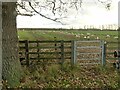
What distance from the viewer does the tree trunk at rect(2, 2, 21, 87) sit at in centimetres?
1251

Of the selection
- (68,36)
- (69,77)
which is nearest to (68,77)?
(69,77)

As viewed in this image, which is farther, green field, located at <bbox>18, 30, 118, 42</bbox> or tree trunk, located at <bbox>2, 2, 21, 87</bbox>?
green field, located at <bbox>18, 30, 118, 42</bbox>

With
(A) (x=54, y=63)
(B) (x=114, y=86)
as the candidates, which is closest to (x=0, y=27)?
(A) (x=54, y=63)

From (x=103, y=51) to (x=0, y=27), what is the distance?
5999 millimetres

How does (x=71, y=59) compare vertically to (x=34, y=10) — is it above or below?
below

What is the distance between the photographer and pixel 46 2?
14.2 meters

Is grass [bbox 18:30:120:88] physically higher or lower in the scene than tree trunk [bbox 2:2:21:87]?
lower

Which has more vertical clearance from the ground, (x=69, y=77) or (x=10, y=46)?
(x=10, y=46)

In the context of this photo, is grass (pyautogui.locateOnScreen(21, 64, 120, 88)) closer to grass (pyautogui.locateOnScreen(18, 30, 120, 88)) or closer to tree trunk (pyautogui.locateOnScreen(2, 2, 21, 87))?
grass (pyautogui.locateOnScreen(18, 30, 120, 88))

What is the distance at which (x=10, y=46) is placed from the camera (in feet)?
42.3

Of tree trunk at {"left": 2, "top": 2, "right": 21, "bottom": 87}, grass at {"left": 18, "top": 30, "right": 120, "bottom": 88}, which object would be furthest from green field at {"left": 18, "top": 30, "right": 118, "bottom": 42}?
tree trunk at {"left": 2, "top": 2, "right": 21, "bottom": 87}

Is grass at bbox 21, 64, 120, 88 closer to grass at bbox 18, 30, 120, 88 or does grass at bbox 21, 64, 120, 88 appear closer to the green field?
grass at bbox 18, 30, 120, 88

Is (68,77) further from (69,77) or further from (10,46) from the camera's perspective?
(10,46)

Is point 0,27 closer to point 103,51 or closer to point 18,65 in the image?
point 18,65
